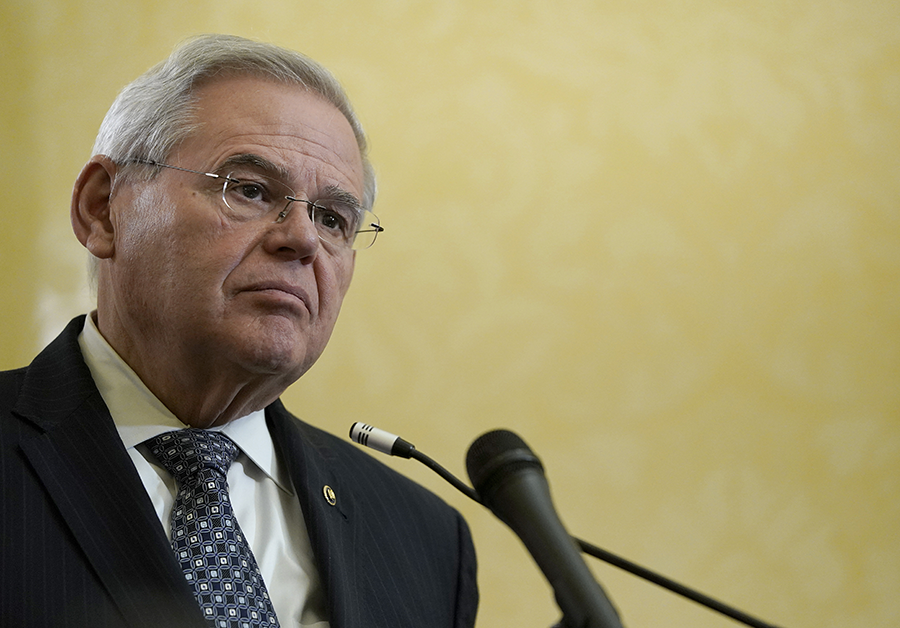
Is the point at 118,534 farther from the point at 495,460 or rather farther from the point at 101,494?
the point at 495,460

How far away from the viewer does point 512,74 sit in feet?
6.77

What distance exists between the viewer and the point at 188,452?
128cm

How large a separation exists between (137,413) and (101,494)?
0.17 metres

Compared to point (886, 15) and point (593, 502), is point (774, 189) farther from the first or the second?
point (593, 502)

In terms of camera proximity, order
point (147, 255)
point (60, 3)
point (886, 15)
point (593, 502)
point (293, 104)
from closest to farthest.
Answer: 1. point (147, 255)
2. point (293, 104)
3. point (60, 3)
4. point (593, 502)
5. point (886, 15)

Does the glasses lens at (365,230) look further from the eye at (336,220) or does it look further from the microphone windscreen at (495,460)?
the microphone windscreen at (495,460)

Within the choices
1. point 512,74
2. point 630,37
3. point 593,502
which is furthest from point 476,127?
point 593,502

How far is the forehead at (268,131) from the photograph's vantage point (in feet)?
4.45

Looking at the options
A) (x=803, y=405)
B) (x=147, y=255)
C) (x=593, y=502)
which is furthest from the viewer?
(x=803, y=405)

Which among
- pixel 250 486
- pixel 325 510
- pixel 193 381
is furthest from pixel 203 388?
pixel 325 510

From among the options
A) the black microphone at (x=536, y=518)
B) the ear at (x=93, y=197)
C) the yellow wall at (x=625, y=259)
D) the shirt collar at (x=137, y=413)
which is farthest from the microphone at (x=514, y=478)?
the yellow wall at (x=625, y=259)

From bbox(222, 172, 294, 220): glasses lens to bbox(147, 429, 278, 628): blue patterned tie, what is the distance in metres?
0.36

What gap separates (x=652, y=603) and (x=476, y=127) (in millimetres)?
1210

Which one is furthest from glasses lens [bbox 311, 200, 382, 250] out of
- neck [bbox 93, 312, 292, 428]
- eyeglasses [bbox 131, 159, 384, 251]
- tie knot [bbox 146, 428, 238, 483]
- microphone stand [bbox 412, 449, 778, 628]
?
microphone stand [bbox 412, 449, 778, 628]
